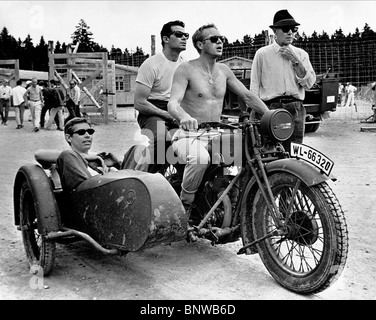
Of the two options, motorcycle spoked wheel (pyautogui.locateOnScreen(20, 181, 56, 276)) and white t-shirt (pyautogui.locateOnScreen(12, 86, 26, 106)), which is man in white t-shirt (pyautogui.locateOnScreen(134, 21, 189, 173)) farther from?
white t-shirt (pyautogui.locateOnScreen(12, 86, 26, 106))

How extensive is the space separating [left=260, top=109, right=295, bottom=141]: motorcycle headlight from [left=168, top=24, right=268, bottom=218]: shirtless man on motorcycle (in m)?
0.55

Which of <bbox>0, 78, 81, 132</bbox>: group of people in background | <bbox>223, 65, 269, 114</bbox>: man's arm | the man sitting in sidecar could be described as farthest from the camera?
<bbox>0, 78, 81, 132</bbox>: group of people in background

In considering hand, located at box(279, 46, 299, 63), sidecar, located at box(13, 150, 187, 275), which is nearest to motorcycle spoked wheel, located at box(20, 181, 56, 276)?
sidecar, located at box(13, 150, 187, 275)

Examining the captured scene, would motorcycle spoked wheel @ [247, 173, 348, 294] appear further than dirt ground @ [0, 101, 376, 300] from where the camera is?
No

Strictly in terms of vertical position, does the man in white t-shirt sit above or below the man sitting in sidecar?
above

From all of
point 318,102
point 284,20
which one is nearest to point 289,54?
point 284,20

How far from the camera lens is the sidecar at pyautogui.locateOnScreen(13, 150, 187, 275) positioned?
3.46 metres

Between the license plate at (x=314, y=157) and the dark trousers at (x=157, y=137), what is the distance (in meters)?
1.40

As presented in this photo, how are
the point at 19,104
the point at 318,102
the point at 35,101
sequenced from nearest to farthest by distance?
the point at 318,102 < the point at 35,101 < the point at 19,104

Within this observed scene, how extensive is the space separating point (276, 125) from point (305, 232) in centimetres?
73

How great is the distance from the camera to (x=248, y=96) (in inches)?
172

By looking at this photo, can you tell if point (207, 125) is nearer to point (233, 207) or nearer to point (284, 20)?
point (233, 207)

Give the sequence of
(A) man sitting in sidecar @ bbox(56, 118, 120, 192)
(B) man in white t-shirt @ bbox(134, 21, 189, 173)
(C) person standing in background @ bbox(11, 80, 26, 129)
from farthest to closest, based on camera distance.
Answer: (C) person standing in background @ bbox(11, 80, 26, 129) → (B) man in white t-shirt @ bbox(134, 21, 189, 173) → (A) man sitting in sidecar @ bbox(56, 118, 120, 192)

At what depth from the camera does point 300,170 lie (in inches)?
137
